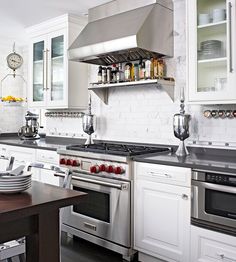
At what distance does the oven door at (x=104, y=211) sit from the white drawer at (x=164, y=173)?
173mm

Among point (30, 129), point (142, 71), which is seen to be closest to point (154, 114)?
point (142, 71)

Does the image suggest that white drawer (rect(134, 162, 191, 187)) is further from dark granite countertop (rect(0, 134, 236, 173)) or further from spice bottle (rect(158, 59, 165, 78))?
spice bottle (rect(158, 59, 165, 78))

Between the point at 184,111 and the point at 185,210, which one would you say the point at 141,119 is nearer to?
the point at 184,111

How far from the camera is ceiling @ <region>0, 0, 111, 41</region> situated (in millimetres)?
3502

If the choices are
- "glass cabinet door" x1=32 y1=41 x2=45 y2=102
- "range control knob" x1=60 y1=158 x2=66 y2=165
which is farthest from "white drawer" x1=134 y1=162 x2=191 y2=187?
"glass cabinet door" x1=32 y1=41 x2=45 y2=102

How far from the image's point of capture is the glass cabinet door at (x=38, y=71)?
14.2 feet

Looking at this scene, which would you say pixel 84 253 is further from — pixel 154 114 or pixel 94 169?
pixel 154 114

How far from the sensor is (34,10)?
375 cm

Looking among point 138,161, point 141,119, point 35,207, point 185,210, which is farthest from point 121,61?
point 35,207

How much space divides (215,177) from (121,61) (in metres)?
1.86

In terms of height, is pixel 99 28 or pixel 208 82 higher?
pixel 99 28

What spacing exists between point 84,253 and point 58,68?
226 centimetres

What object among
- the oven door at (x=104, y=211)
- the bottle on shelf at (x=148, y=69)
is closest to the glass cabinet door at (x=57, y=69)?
the bottle on shelf at (x=148, y=69)

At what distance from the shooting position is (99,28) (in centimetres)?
333
